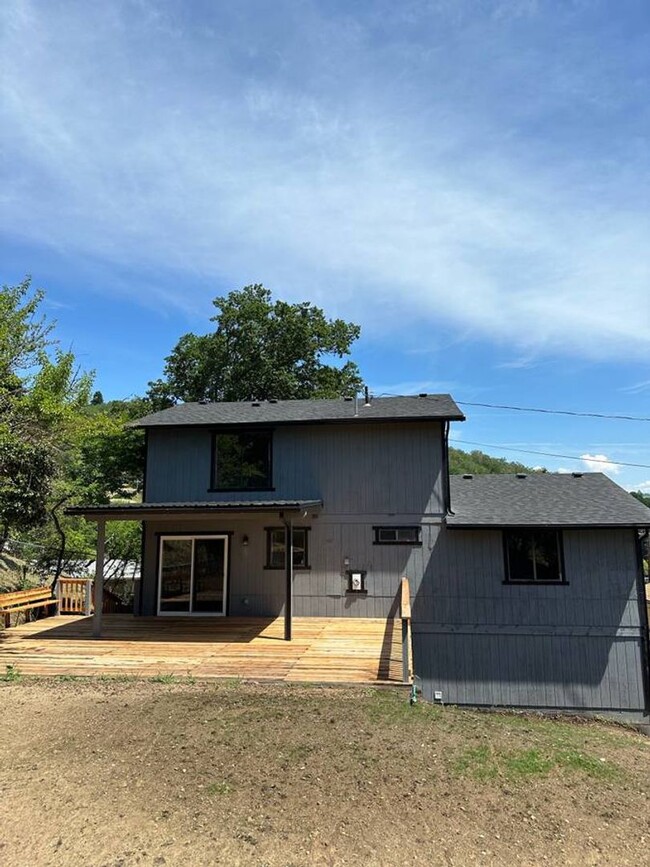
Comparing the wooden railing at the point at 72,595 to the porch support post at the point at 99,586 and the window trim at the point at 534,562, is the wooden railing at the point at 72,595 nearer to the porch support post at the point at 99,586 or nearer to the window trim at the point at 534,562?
the porch support post at the point at 99,586

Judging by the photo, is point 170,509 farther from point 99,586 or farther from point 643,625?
point 643,625

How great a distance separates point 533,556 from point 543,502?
5.06 feet

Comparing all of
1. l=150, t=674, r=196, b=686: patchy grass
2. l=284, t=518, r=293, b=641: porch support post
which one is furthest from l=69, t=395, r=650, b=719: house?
l=150, t=674, r=196, b=686: patchy grass

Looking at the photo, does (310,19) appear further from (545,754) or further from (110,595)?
(110,595)

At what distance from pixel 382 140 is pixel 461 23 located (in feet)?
6.83

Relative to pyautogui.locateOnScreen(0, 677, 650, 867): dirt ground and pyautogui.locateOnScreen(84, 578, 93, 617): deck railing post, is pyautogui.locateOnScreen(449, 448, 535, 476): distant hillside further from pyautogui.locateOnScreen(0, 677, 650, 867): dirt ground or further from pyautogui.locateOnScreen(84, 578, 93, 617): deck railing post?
pyautogui.locateOnScreen(0, 677, 650, 867): dirt ground

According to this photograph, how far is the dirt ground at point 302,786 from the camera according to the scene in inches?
143

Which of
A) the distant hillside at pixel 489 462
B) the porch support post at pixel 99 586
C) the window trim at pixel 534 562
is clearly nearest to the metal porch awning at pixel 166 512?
the porch support post at pixel 99 586

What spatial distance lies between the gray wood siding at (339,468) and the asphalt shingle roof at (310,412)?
295 millimetres

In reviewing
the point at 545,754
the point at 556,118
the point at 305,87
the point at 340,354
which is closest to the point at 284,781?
the point at 545,754

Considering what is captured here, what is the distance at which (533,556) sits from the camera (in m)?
12.1

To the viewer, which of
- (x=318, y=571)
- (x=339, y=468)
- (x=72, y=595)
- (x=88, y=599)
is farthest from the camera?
(x=72, y=595)

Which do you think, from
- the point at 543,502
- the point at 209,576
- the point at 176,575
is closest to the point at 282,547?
the point at 209,576

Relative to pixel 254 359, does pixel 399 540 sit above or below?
below
